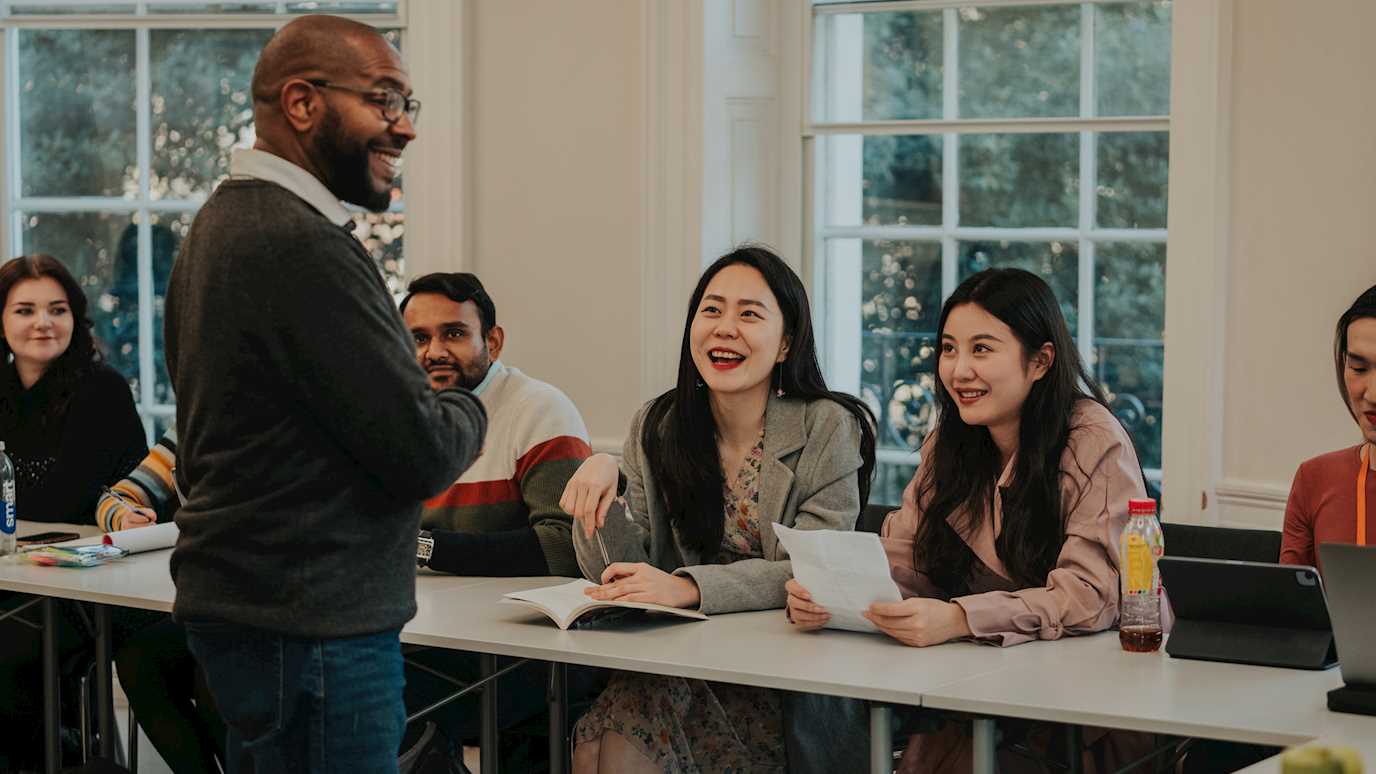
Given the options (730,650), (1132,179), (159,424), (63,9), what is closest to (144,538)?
(730,650)

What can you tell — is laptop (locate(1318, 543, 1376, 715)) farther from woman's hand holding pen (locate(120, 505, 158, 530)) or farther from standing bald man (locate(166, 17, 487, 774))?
woman's hand holding pen (locate(120, 505, 158, 530))

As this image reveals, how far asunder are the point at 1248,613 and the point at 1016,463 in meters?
0.50

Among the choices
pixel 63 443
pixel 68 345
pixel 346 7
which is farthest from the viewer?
pixel 346 7

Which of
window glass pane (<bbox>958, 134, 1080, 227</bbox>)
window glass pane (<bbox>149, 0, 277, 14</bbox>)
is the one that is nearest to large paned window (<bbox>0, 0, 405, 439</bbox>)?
window glass pane (<bbox>149, 0, 277, 14</bbox>)

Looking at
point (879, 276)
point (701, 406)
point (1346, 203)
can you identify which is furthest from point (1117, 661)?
point (879, 276)

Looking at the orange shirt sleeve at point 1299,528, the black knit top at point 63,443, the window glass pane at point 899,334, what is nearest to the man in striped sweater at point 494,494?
the black knit top at point 63,443

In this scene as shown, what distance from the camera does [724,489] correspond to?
10.5 ft

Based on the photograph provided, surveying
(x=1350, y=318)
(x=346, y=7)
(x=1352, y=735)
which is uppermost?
(x=346, y=7)

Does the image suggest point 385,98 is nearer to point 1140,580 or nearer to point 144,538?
point 1140,580

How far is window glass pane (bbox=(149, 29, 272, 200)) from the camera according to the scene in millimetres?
5254

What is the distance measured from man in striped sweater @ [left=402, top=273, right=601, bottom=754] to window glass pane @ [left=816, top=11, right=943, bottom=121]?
1.61 m

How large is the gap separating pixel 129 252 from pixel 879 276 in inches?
96.1

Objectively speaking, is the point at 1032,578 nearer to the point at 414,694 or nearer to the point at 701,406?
the point at 701,406


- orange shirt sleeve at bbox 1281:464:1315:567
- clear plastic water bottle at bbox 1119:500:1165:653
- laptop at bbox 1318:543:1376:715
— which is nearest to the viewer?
laptop at bbox 1318:543:1376:715
